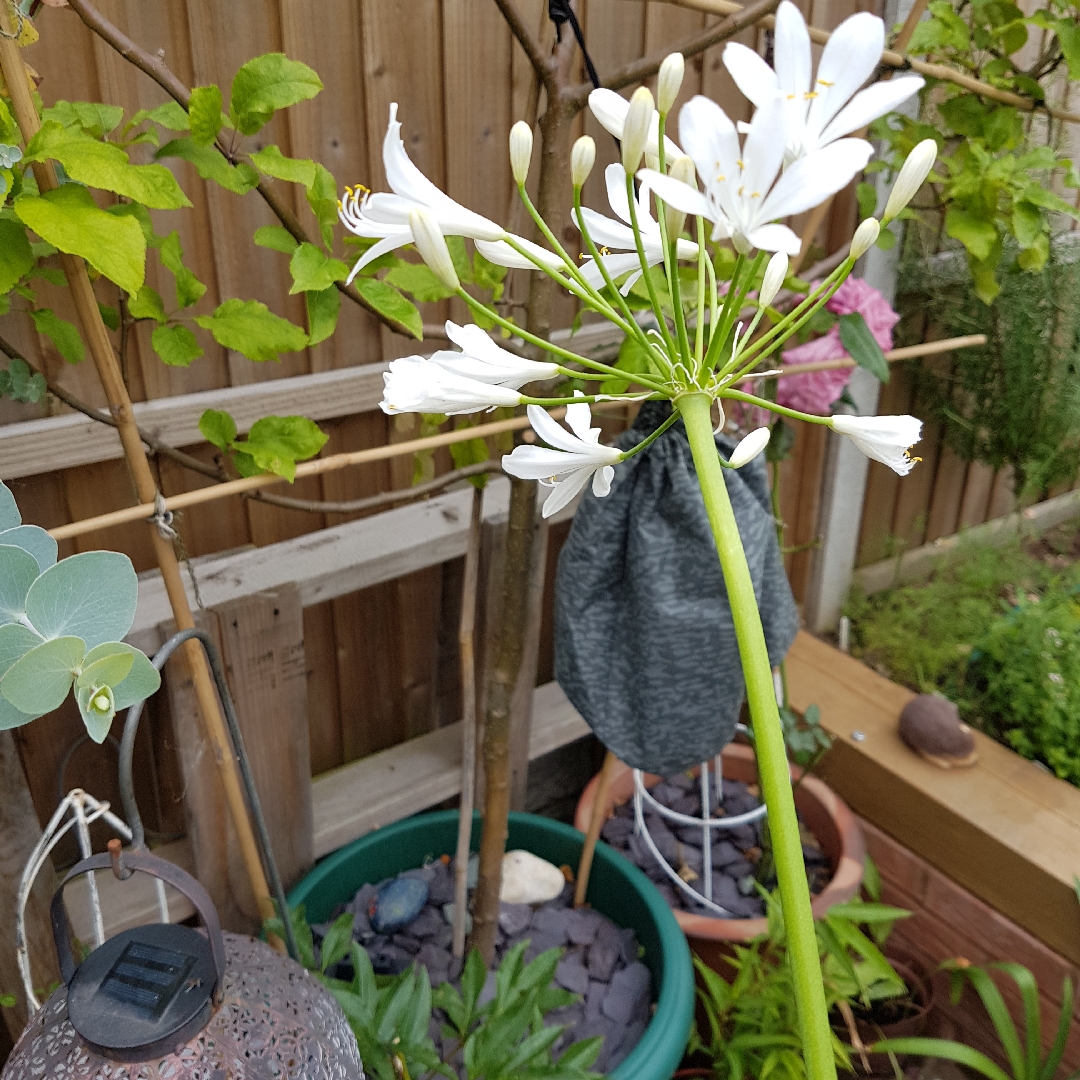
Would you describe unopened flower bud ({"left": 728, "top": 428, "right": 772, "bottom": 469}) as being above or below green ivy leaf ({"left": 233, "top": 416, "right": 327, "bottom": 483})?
above

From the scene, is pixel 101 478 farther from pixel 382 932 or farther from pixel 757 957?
pixel 757 957

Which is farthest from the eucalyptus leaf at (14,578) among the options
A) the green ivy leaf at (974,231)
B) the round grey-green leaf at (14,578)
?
the green ivy leaf at (974,231)

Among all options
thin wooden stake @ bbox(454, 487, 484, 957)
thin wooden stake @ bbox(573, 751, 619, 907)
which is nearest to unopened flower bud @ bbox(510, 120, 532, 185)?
thin wooden stake @ bbox(454, 487, 484, 957)

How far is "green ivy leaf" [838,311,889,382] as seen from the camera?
133cm

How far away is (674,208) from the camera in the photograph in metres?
0.41

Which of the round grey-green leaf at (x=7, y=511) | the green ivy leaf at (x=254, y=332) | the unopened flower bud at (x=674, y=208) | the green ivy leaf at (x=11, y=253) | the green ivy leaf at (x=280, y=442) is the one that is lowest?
the green ivy leaf at (x=280, y=442)

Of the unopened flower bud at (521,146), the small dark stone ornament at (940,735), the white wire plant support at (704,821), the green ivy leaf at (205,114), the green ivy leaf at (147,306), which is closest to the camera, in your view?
the unopened flower bud at (521,146)

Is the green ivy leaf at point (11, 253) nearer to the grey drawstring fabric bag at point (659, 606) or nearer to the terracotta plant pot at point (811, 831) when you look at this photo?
the grey drawstring fabric bag at point (659, 606)

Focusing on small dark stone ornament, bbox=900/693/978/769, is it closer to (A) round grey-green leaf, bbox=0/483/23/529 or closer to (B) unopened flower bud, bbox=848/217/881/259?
(B) unopened flower bud, bbox=848/217/881/259

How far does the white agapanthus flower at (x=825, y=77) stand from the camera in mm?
394

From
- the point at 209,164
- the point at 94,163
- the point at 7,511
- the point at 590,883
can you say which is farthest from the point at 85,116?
the point at 590,883

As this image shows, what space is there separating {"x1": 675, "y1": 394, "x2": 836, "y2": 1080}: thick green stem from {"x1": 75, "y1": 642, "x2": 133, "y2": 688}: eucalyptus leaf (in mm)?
290

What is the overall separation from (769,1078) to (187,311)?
1344 millimetres

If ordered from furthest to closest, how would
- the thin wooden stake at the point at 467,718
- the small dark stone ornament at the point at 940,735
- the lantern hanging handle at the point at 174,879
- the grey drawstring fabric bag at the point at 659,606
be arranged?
the small dark stone ornament at the point at 940,735, the thin wooden stake at the point at 467,718, the grey drawstring fabric bag at the point at 659,606, the lantern hanging handle at the point at 174,879
